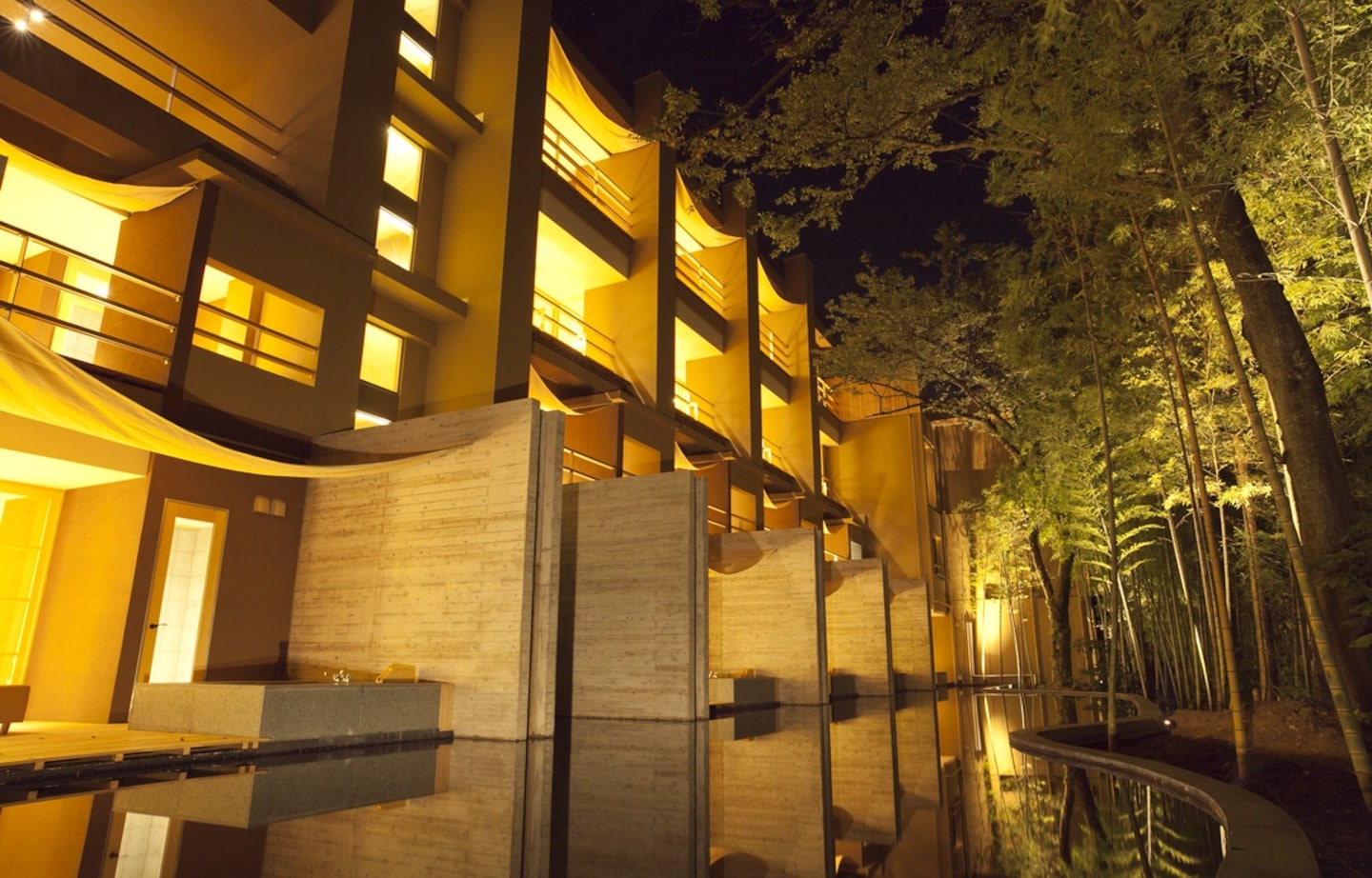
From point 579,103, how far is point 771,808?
12.8m

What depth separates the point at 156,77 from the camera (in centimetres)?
882

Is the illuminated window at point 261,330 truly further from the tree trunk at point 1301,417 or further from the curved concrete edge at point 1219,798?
the tree trunk at point 1301,417

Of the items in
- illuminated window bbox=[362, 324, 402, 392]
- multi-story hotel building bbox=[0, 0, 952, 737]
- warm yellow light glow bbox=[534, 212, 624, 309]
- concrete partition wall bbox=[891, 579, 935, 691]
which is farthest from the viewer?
concrete partition wall bbox=[891, 579, 935, 691]

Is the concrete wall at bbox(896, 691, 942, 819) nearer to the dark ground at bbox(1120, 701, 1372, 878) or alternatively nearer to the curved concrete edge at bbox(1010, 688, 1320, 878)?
the curved concrete edge at bbox(1010, 688, 1320, 878)

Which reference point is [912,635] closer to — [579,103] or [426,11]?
[579,103]

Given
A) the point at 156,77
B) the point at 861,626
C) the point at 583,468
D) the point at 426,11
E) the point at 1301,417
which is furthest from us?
the point at 861,626

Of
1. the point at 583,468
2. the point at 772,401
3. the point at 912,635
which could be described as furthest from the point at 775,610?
the point at 772,401

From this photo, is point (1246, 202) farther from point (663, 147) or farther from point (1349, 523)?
point (663, 147)

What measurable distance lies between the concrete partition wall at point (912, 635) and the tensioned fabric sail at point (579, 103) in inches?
467

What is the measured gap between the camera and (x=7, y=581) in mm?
7691

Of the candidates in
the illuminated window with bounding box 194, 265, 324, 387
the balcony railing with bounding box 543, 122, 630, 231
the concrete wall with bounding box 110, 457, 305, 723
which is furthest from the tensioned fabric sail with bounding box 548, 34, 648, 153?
the concrete wall with bounding box 110, 457, 305, 723

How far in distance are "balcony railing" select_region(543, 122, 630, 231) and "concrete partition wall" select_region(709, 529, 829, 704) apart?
246 inches

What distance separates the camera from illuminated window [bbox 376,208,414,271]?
36.4 feet

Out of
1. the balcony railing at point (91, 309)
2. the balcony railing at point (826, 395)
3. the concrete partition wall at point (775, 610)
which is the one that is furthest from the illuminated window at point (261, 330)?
the balcony railing at point (826, 395)
